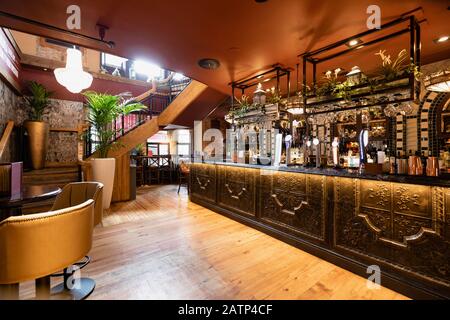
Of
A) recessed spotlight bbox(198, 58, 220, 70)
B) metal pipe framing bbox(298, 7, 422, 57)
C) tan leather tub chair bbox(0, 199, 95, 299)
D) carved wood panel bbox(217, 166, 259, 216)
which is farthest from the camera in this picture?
carved wood panel bbox(217, 166, 259, 216)

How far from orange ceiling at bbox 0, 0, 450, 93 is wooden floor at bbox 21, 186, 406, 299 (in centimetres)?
288

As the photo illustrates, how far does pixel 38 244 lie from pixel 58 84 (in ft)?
21.2

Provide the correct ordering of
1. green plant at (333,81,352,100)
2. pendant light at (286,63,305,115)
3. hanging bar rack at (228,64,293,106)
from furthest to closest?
hanging bar rack at (228,64,293,106) < pendant light at (286,63,305,115) < green plant at (333,81,352,100)

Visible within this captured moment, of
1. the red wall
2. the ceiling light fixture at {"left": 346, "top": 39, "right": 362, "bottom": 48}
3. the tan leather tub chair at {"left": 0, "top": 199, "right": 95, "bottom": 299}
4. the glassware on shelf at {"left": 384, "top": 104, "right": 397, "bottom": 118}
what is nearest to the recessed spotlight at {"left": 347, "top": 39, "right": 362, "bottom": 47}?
the ceiling light fixture at {"left": 346, "top": 39, "right": 362, "bottom": 48}

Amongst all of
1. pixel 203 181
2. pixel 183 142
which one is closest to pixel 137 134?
pixel 203 181

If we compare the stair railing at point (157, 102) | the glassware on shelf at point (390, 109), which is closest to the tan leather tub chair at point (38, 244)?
the glassware on shelf at point (390, 109)

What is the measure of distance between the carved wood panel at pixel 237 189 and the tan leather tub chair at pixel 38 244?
2807 millimetres

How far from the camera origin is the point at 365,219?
2447 mm

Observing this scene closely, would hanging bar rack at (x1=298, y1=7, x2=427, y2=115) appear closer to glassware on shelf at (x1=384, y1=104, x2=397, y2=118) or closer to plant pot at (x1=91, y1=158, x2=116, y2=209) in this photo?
glassware on shelf at (x1=384, y1=104, x2=397, y2=118)

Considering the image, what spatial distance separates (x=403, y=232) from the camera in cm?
218

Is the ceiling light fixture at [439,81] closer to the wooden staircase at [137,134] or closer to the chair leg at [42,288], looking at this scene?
the chair leg at [42,288]

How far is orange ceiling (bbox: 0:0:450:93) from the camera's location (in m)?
2.36
